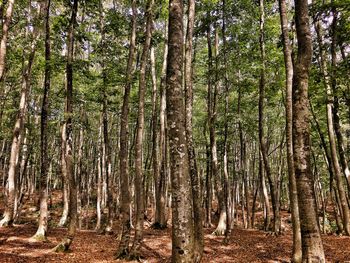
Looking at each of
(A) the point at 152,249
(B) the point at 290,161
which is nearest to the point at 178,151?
(B) the point at 290,161

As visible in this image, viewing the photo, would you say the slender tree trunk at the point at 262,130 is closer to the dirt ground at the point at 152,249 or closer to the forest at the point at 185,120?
the forest at the point at 185,120

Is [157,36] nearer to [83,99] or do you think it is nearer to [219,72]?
[219,72]

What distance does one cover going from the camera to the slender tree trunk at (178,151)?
4830mm

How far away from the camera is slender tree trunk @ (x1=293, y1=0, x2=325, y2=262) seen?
6.29m


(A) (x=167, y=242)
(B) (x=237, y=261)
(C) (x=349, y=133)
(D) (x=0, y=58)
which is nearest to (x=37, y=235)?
(A) (x=167, y=242)

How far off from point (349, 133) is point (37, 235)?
3534 cm

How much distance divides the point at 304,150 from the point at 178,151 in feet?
9.84

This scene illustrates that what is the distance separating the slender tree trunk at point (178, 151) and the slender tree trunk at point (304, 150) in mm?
2555

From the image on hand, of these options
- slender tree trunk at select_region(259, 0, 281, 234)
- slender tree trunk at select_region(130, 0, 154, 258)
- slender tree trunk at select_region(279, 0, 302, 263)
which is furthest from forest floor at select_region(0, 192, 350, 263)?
slender tree trunk at select_region(279, 0, 302, 263)

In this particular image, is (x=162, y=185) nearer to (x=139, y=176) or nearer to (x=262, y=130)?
(x=262, y=130)

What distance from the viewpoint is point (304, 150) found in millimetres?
6586

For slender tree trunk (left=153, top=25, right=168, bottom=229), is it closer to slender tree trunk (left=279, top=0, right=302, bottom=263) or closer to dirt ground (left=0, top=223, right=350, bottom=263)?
dirt ground (left=0, top=223, right=350, bottom=263)

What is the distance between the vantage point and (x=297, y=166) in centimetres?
659

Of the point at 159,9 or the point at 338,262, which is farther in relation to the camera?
the point at 159,9
